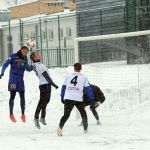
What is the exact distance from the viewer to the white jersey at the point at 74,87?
11953 mm

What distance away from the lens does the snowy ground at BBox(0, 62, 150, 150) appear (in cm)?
1083

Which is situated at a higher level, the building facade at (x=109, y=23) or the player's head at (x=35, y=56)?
the building facade at (x=109, y=23)

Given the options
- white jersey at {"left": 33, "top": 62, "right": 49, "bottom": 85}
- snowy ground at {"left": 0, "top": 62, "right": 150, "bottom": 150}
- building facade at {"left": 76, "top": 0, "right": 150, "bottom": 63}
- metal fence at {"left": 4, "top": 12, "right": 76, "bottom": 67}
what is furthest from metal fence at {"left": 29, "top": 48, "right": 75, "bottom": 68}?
white jersey at {"left": 33, "top": 62, "right": 49, "bottom": 85}

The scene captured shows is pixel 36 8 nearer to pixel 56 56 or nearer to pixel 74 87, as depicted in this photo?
pixel 56 56

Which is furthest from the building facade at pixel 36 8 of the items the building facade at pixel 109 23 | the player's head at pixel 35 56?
the player's head at pixel 35 56

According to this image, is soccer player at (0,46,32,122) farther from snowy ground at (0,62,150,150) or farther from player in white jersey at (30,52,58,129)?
snowy ground at (0,62,150,150)

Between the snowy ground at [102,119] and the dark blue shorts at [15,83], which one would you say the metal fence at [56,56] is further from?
the dark blue shorts at [15,83]

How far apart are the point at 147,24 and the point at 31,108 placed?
909 cm

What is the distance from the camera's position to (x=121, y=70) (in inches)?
708

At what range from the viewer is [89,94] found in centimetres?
1202

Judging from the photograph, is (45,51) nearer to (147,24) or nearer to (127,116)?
(147,24)

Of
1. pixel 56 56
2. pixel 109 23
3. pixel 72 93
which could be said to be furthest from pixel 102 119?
pixel 56 56

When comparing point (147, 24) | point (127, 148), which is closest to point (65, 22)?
point (147, 24)

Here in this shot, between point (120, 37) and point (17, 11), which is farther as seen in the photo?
point (17, 11)
